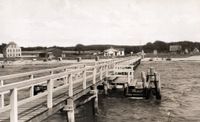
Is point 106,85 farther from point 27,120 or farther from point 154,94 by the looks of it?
point 27,120

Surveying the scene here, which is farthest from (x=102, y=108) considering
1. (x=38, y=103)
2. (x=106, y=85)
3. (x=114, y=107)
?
(x=38, y=103)

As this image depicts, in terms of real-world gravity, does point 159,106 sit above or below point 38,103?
below

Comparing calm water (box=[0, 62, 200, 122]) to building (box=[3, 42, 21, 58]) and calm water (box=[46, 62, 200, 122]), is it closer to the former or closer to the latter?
calm water (box=[46, 62, 200, 122])

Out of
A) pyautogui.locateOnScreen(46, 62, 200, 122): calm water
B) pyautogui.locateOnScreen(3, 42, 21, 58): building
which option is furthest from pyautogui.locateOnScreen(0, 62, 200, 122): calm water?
pyautogui.locateOnScreen(3, 42, 21, 58): building

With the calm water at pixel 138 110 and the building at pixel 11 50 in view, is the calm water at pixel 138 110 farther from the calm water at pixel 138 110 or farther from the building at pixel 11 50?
the building at pixel 11 50

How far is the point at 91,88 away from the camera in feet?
59.8

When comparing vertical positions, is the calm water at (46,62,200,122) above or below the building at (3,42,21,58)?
below

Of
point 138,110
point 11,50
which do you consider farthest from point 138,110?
point 11,50

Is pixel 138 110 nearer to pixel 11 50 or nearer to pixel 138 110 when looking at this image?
pixel 138 110

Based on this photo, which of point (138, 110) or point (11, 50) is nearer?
point (138, 110)

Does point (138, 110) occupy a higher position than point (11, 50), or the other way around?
point (11, 50)

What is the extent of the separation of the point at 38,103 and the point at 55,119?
8112 millimetres

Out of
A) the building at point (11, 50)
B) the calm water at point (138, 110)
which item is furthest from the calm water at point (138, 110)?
the building at point (11, 50)

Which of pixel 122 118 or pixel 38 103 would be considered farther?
pixel 122 118
